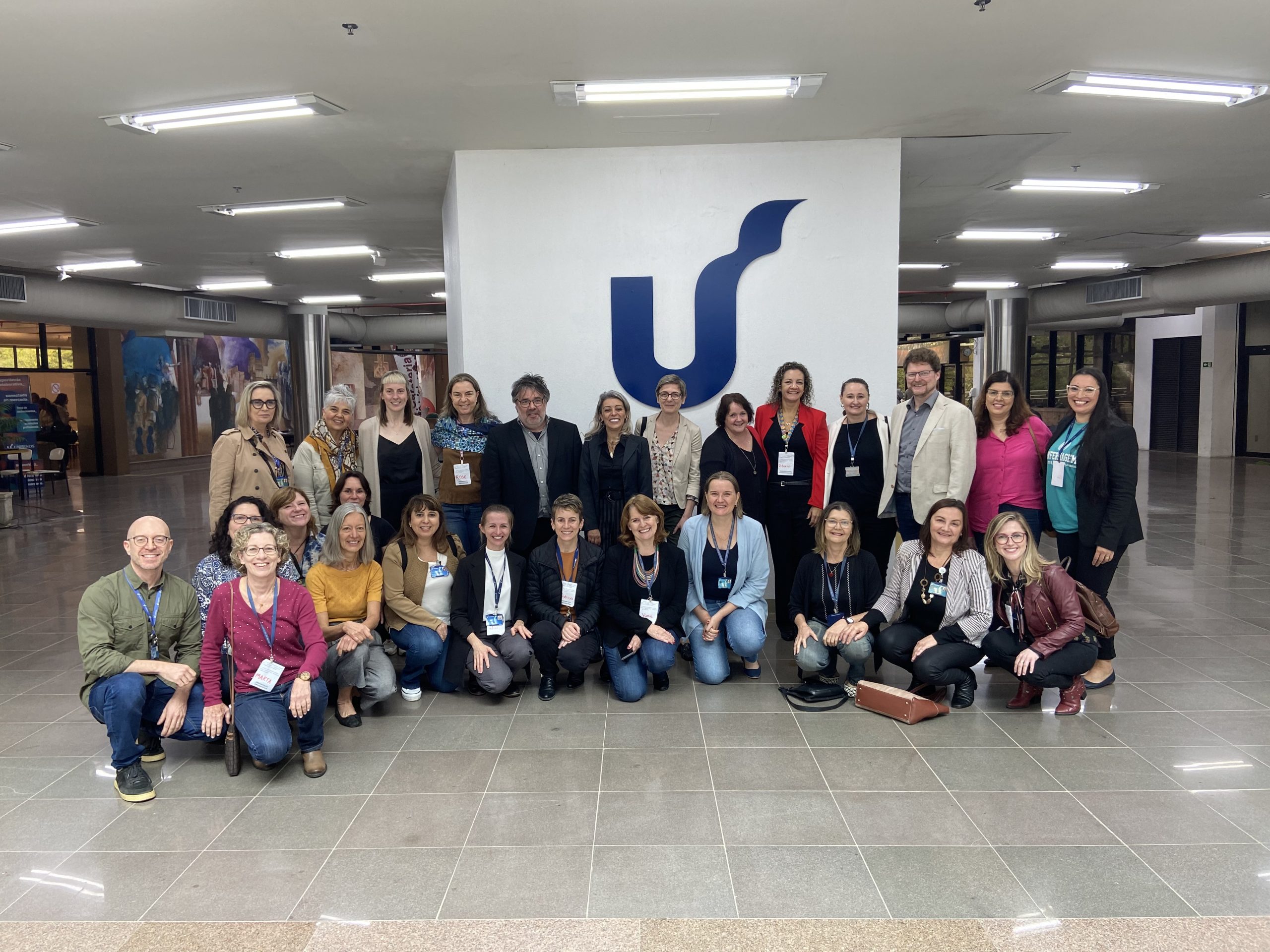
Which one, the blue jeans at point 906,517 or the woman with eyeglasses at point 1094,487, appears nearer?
the woman with eyeglasses at point 1094,487

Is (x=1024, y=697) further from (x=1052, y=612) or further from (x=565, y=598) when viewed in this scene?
(x=565, y=598)

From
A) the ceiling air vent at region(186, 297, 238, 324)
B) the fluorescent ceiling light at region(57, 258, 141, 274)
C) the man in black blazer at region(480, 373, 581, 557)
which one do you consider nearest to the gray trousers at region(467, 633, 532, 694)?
the man in black blazer at region(480, 373, 581, 557)

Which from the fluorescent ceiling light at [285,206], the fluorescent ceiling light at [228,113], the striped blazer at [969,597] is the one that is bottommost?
the striped blazer at [969,597]

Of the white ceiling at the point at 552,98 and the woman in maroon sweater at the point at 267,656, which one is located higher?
the white ceiling at the point at 552,98

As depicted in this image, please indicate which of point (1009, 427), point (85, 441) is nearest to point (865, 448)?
point (1009, 427)

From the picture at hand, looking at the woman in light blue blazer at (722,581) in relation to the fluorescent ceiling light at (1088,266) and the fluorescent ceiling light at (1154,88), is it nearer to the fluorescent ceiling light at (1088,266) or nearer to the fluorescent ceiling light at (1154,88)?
the fluorescent ceiling light at (1154,88)

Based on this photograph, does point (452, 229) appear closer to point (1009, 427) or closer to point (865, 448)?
point (865, 448)

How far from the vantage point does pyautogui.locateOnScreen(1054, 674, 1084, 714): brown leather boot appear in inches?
168

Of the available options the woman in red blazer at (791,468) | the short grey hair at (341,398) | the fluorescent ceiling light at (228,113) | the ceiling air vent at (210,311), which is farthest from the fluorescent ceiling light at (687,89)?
the ceiling air vent at (210,311)

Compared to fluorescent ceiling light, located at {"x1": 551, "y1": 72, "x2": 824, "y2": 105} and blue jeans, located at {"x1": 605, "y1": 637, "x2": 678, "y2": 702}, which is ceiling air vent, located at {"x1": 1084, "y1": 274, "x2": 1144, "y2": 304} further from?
blue jeans, located at {"x1": 605, "y1": 637, "x2": 678, "y2": 702}

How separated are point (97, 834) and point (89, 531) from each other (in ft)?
Answer: 28.4

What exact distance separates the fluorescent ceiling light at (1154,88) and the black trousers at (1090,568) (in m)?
2.70

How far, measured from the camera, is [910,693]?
421 centimetres

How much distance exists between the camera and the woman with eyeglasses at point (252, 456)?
479 cm
